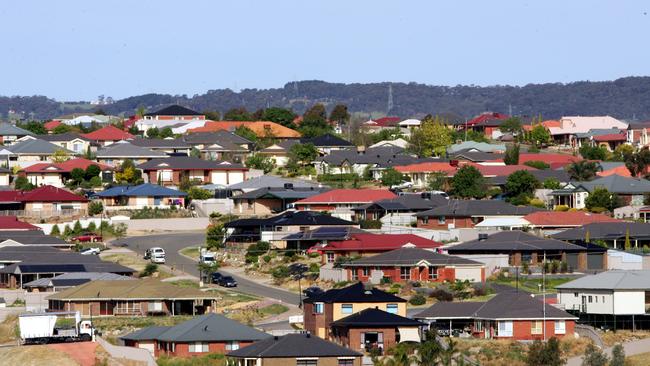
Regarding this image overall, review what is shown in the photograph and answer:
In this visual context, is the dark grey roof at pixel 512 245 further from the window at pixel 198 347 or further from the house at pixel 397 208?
the window at pixel 198 347

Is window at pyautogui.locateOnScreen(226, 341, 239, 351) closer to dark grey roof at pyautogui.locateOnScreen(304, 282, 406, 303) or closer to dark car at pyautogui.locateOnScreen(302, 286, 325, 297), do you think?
dark grey roof at pyautogui.locateOnScreen(304, 282, 406, 303)

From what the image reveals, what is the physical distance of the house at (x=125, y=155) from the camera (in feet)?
363

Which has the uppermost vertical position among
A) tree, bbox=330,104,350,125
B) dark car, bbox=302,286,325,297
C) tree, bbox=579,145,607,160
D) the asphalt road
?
tree, bbox=330,104,350,125

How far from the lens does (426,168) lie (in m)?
106

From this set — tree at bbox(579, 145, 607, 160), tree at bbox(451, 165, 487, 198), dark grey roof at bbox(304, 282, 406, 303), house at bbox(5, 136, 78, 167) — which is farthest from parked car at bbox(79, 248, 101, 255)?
tree at bbox(579, 145, 607, 160)

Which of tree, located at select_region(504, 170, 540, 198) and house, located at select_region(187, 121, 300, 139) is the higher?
house, located at select_region(187, 121, 300, 139)

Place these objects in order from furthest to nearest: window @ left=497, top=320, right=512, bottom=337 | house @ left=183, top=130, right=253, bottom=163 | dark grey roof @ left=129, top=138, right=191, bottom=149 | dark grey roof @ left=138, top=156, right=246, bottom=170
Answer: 1. dark grey roof @ left=129, top=138, right=191, bottom=149
2. house @ left=183, top=130, right=253, bottom=163
3. dark grey roof @ left=138, top=156, right=246, bottom=170
4. window @ left=497, top=320, right=512, bottom=337

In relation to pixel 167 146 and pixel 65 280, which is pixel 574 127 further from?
pixel 65 280

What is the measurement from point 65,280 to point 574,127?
3238 inches

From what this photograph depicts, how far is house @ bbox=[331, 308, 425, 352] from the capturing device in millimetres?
55688

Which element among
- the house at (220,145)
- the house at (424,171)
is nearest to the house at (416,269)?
the house at (424,171)

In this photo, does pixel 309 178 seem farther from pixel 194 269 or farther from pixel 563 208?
pixel 194 269

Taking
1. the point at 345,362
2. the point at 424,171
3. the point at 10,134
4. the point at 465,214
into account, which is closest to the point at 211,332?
the point at 345,362

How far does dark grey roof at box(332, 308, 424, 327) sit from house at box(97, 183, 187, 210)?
3775 cm
